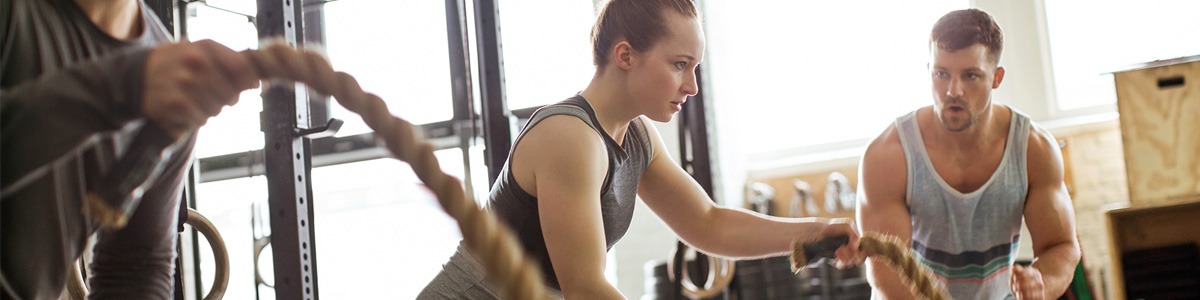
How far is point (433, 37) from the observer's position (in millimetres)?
4020

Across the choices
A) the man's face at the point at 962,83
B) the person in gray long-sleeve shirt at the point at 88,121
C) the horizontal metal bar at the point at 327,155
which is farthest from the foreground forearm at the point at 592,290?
the horizontal metal bar at the point at 327,155

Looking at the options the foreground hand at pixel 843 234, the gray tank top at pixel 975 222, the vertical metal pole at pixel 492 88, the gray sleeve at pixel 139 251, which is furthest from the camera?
the vertical metal pole at pixel 492 88

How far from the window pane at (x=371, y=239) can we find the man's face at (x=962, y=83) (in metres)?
3.03

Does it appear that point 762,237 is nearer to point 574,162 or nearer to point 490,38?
point 574,162

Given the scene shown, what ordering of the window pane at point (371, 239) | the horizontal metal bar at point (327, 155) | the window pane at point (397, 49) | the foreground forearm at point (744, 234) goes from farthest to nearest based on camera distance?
the window pane at point (371, 239) < the window pane at point (397, 49) < the horizontal metal bar at point (327, 155) < the foreground forearm at point (744, 234)

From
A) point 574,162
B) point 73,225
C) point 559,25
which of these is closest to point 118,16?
point 73,225

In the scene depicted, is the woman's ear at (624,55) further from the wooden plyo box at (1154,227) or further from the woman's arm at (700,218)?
the wooden plyo box at (1154,227)

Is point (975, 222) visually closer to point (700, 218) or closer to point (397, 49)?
point (700, 218)

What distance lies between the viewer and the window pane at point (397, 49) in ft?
13.0

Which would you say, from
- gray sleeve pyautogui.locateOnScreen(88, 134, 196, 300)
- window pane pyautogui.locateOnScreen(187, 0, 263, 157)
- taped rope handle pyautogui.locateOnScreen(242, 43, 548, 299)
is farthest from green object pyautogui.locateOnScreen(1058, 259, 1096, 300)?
window pane pyautogui.locateOnScreen(187, 0, 263, 157)

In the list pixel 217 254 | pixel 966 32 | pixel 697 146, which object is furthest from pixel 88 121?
pixel 697 146

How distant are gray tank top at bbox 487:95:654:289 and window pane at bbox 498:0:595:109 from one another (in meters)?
2.96

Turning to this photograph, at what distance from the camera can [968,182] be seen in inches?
76.4

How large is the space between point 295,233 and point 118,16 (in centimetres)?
147
